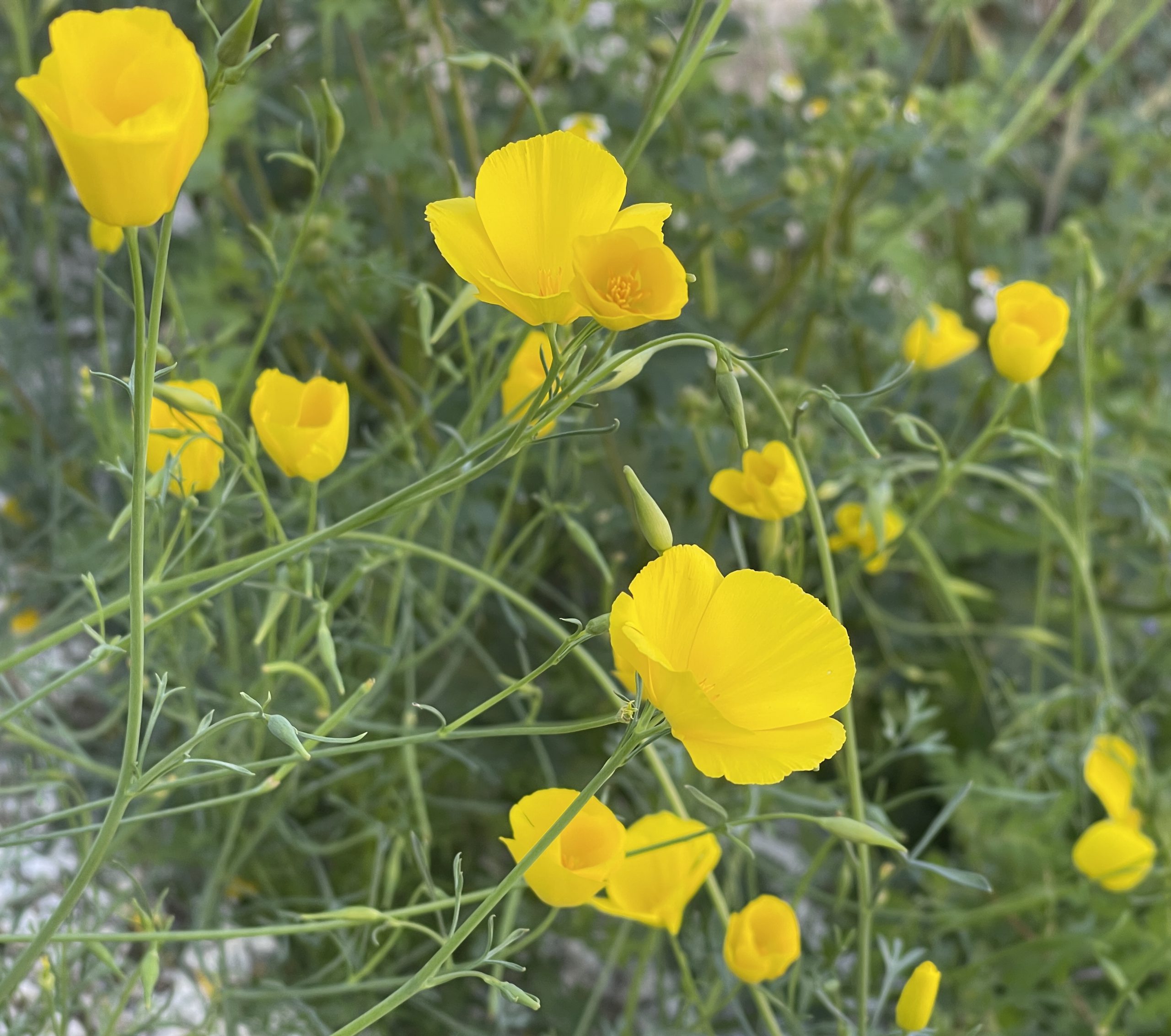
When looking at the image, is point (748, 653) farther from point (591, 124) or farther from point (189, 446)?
point (591, 124)

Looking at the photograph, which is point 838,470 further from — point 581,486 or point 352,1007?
point 352,1007

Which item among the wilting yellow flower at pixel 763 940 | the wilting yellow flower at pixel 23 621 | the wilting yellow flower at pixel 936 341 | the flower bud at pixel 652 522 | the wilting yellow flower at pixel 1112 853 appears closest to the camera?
the flower bud at pixel 652 522

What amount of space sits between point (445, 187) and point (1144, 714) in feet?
3.22

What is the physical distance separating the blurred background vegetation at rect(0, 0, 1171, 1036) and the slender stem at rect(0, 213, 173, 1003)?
19 centimetres

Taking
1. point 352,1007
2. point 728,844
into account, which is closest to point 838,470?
point 728,844

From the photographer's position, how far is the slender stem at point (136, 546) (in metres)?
0.36

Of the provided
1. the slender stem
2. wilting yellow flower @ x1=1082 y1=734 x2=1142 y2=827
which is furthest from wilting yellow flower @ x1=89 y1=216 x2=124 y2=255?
wilting yellow flower @ x1=1082 y1=734 x2=1142 y2=827

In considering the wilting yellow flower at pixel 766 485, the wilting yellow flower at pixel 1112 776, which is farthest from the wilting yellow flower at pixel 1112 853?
the wilting yellow flower at pixel 766 485

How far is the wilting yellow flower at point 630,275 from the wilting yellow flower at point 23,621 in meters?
0.84

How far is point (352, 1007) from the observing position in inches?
35.4

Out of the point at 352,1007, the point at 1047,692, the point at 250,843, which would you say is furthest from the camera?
the point at 1047,692

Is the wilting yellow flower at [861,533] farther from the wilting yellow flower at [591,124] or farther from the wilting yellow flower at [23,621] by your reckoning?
the wilting yellow flower at [23,621]

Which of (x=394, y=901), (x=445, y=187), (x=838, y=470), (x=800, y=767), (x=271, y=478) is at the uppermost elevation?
(x=800, y=767)

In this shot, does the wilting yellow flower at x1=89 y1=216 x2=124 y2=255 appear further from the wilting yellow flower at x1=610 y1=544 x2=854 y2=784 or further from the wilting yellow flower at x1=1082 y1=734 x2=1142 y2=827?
the wilting yellow flower at x1=1082 y1=734 x2=1142 y2=827
